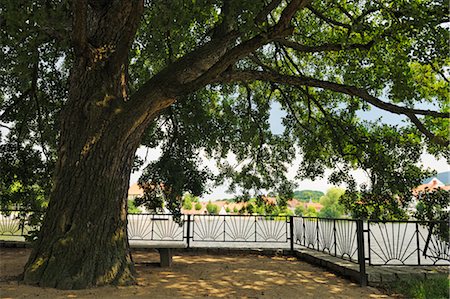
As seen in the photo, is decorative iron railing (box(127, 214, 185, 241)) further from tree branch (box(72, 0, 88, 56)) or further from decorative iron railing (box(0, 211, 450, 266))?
tree branch (box(72, 0, 88, 56))

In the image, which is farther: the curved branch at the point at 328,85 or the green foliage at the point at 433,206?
the green foliage at the point at 433,206

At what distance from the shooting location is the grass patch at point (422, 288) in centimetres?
496

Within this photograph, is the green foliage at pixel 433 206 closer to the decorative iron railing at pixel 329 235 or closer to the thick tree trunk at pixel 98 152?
the decorative iron railing at pixel 329 235

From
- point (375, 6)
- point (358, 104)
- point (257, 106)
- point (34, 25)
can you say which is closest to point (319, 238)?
point (358, 104)

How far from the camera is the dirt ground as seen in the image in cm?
473

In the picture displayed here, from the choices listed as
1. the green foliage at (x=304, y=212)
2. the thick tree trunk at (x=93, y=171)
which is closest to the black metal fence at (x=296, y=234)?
the green foliage at (x=304, y=212)

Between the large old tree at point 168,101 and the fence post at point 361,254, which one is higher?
the large old tree at point 168,101

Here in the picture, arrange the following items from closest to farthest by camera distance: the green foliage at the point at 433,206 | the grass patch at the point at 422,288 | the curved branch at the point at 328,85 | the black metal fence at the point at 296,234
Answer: the grass patch at the point at 422,288 → the curved branch at the point at 328,85 → the black metal fence at the point at 296,234 → the green foliage at the point at 433,206

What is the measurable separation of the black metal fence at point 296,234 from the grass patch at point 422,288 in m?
0.64

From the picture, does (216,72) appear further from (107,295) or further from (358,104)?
(358,104)

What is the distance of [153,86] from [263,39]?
1.86 metres

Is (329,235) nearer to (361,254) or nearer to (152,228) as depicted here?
(361,254)

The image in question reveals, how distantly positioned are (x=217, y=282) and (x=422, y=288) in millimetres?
3120

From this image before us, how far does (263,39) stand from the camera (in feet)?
15.6
